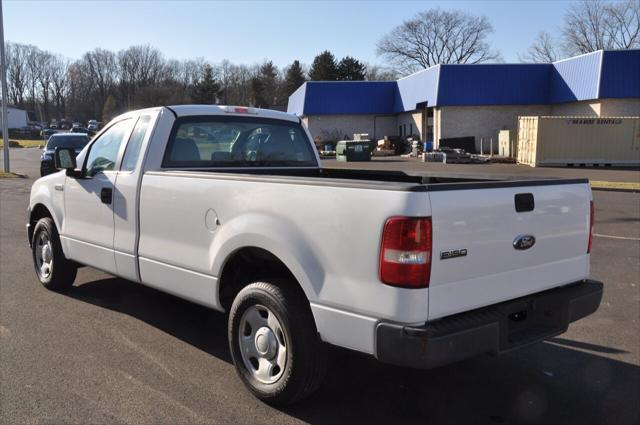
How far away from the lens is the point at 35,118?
128750mm

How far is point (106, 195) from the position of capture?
5.02m

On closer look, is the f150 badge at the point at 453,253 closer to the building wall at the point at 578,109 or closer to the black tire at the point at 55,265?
the black tire at the point at 55,265

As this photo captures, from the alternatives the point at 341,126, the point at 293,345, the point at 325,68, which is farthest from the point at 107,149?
the point at 325,68

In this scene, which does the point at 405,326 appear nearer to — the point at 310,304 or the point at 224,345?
the point at 310,304

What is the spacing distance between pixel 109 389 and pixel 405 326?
2.19m

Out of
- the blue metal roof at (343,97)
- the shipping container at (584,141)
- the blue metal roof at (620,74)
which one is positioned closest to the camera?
the shipping container at (584,141)

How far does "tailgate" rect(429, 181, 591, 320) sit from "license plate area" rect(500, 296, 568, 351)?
3.5 inches

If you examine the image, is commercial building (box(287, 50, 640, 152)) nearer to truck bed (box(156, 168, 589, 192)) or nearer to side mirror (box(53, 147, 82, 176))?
truck bed (box(156, 168, 589, 192))

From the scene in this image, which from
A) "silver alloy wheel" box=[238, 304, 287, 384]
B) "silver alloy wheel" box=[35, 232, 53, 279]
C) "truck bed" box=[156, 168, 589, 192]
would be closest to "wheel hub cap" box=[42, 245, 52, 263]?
"silver alloy wheel" box=[35, 232, 53, 279]

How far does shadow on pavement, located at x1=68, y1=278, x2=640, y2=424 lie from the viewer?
11.6 ft

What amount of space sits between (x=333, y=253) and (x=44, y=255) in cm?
447

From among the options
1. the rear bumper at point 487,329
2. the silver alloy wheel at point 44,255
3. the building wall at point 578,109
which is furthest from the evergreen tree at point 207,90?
the rear bumper at point 487,329

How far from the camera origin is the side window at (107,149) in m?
5.20

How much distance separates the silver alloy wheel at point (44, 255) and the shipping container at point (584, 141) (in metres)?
26.0
